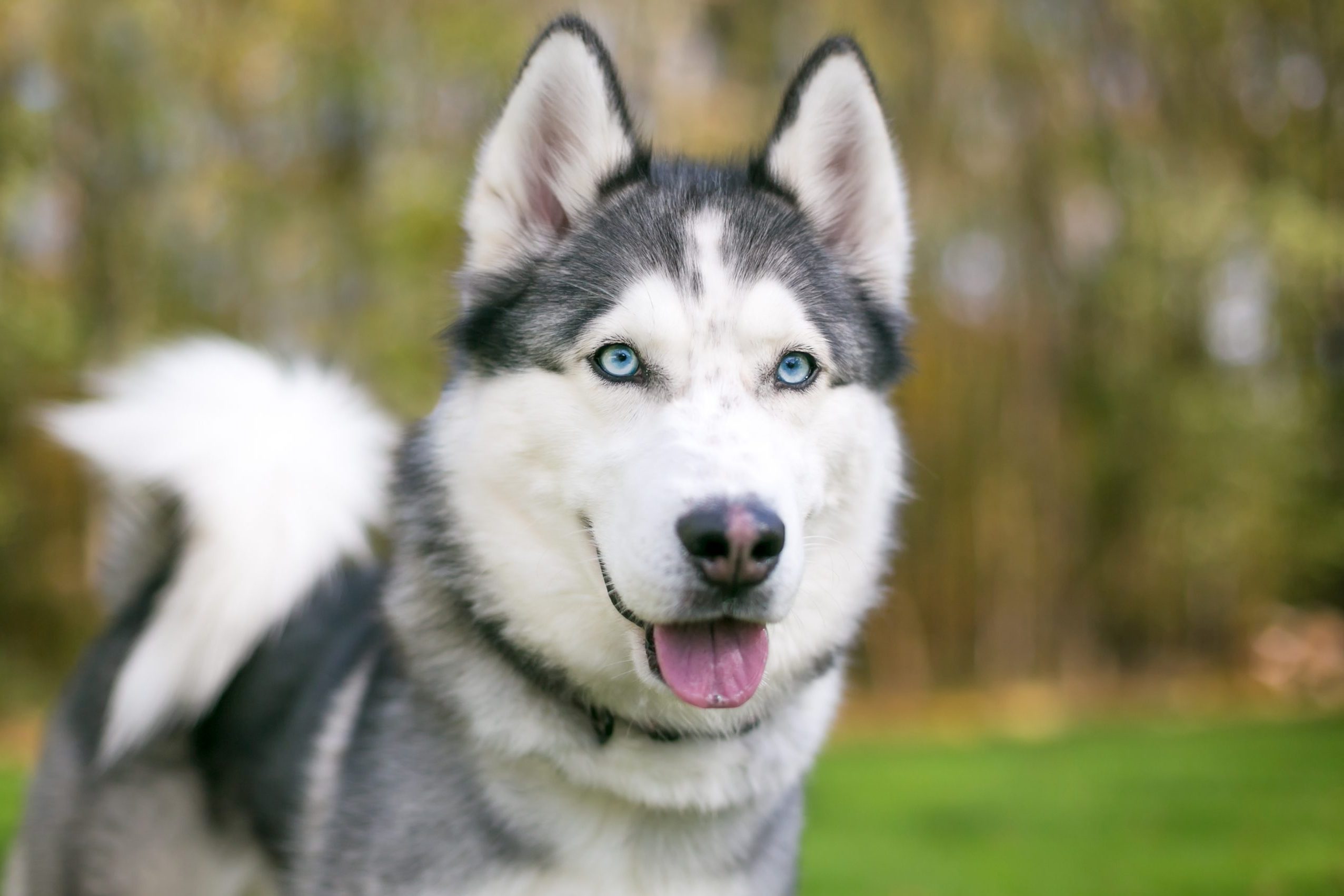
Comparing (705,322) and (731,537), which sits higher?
(705,322)

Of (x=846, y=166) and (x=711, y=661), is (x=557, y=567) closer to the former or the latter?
(x=711, y=661)

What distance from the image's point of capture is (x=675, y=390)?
6.72 ft

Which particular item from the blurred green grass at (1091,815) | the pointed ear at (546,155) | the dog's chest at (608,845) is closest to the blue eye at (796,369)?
the pointed ear at (546,155)

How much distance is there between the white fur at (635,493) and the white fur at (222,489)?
0.70 m

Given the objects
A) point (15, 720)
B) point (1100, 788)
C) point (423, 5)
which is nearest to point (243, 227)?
point (423, 5)

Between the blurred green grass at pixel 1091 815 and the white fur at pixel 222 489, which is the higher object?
the white fur at pixel 222 489

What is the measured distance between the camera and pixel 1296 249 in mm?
7668

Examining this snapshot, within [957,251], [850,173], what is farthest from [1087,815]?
[957,251]

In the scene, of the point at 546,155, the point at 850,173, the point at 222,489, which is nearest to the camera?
the point at 546,155

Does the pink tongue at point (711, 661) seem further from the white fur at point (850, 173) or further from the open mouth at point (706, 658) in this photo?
the white fur at point (850, 173)

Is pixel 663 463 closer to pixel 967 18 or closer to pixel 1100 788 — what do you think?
pixel 1100 788

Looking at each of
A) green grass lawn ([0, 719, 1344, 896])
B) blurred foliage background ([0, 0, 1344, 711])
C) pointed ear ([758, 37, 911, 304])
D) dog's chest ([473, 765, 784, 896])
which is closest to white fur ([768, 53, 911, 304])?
pointed ear ([758, 37, 911, 304])

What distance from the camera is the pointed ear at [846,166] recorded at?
2.42m

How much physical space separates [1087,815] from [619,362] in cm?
508
